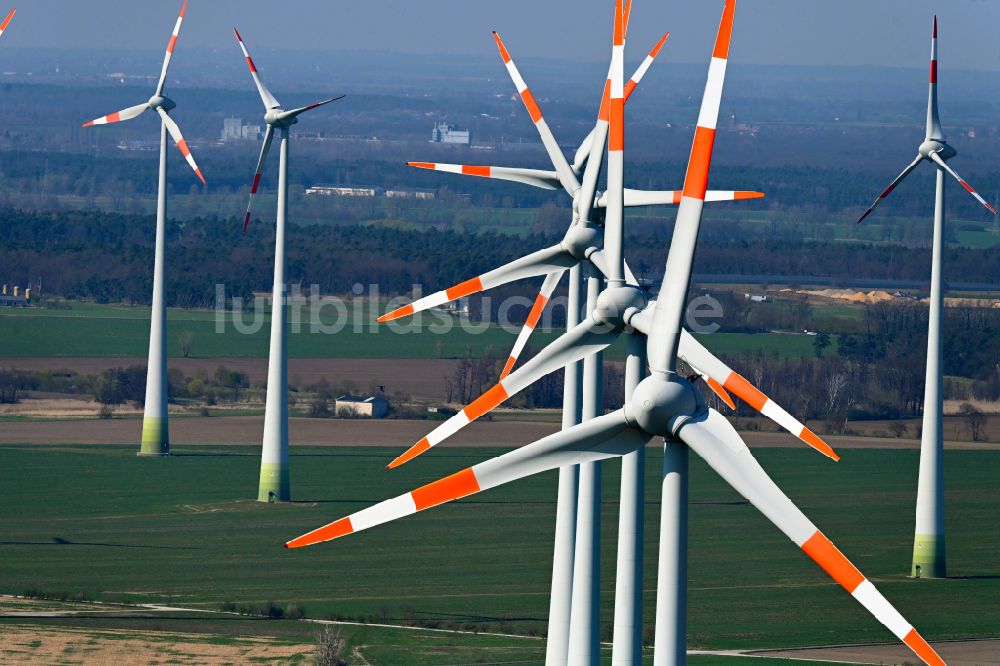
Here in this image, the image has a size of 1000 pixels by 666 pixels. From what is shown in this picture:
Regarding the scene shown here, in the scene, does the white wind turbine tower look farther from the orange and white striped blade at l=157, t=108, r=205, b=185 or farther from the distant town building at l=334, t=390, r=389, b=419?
the distant town building at l=334, t=390, r=389, b=419

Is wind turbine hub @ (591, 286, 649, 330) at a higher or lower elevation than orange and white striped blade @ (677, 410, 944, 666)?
Result: higher

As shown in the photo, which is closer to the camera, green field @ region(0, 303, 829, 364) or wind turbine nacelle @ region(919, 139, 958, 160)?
wind turbine nacelle @ region(919, 139, 958, 160)

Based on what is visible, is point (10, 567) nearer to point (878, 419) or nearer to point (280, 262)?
point (280, 262)

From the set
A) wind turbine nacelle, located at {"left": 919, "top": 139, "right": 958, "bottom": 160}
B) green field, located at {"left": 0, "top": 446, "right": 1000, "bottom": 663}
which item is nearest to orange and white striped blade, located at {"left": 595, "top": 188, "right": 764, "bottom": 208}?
green field, located at {"left": 0, "top": 446, "right": 1000, "bottom": 663}

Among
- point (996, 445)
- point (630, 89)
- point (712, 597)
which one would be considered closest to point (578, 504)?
point (630, 89)

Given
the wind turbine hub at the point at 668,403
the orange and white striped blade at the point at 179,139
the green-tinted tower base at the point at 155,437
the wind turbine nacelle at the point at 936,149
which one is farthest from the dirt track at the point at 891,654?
the green-tinted tower base at the point at 155,437

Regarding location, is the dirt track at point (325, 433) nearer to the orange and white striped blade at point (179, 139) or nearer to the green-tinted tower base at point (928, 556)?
the orange and white striped blade at point (179, 139)

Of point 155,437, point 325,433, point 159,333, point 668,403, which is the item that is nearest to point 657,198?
point 668,403
